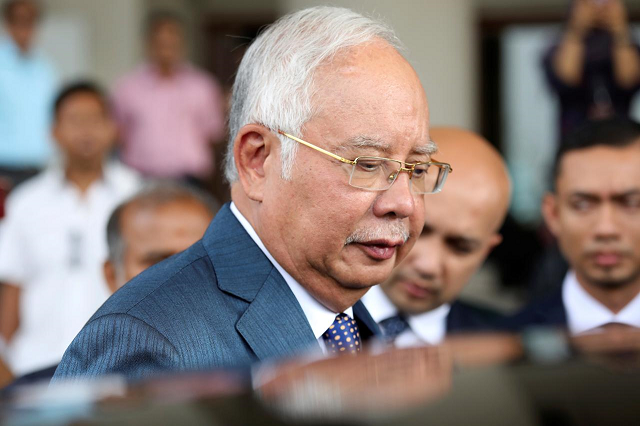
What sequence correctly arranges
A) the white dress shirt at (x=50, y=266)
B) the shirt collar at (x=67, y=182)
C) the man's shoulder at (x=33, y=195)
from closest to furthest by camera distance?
the white dress shirt at (x=50, y=266), the man's shoulder at (x=33, y=195), the shirt collar at (x=67, y=182)

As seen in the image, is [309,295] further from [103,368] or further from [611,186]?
[611,186]

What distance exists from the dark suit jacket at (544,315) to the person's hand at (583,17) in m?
2.81

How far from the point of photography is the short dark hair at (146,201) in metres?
3.80

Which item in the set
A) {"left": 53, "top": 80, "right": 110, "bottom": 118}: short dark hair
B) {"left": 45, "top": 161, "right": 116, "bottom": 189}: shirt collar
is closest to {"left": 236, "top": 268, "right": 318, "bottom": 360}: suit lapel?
{"left": 45, "top": 161, "right": 116, "bottom": 189}: shirt collar

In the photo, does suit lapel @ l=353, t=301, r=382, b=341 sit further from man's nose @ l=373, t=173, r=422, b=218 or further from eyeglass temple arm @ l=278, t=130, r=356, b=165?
eyeglass temple arm @ l=278, t=130, r=356, b=165

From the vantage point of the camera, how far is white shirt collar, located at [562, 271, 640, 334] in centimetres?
375

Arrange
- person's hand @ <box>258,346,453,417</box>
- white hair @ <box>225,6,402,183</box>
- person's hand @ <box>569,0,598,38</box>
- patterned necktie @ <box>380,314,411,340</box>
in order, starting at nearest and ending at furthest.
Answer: person's hand @ <box>258,346,453,417</box>, white hair @ <box>225,6,402,183</box>, patterned necktie @ <box>380,314,411,340</box>, person's hand @ <box>569,0,598,38</box>

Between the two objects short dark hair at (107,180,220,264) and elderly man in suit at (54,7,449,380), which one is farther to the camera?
short dark hair at (107,180,220,264)

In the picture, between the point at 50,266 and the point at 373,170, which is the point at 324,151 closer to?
the point at 373,170

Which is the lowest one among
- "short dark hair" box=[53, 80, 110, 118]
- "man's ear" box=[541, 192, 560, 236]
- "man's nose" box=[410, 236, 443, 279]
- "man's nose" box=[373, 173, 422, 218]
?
"man's nose" box=[410, 236, 443, 279]

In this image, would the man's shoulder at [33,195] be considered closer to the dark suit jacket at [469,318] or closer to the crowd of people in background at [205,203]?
the crowd of people in background at [205,203]

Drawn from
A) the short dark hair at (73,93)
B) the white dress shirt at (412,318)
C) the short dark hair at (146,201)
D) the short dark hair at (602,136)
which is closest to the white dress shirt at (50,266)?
the short dark hair at (73,93)

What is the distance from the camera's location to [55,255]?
539 cm

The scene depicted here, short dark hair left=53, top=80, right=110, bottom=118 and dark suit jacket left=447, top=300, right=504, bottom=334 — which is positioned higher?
short dark hair left=53, top=80, right=110, bottom=118
